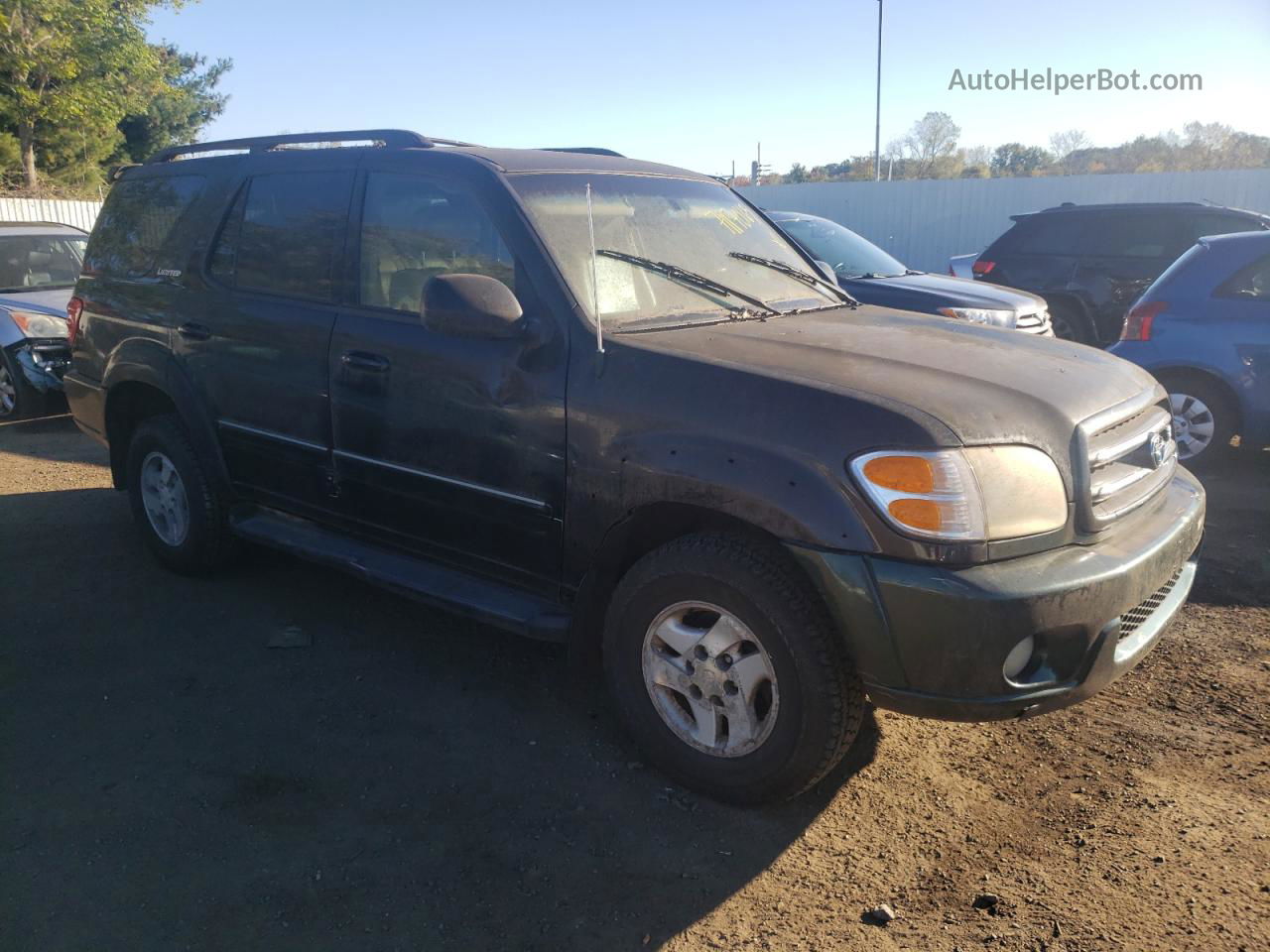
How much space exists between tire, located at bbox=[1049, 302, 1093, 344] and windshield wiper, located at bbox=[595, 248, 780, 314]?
8.20m

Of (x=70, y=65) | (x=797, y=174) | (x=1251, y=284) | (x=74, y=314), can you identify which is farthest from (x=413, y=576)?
(x=797, y=174)

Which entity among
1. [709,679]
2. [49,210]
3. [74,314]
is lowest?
[709,679]

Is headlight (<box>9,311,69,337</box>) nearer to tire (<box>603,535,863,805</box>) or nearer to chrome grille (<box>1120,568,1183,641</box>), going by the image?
tire (<box>603,535,863,805</box>)

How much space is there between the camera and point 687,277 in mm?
3816

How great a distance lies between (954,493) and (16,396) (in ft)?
28.6

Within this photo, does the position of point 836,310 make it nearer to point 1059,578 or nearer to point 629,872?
point 1059,578

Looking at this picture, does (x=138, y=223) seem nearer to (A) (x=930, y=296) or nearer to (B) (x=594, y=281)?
(B) (x=594, y=281)

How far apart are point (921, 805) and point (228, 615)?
126 inches

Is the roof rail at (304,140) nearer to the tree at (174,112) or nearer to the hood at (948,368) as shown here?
the hood at (948,368)

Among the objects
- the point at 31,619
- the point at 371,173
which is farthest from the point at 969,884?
the point at 31,619

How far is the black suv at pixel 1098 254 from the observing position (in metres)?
10.5

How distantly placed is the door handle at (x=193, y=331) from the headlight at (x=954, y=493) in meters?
3.20

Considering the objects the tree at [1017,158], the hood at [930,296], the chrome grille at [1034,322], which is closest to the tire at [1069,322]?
the chrome grille at [1034,322]

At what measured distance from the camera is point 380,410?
381cm
